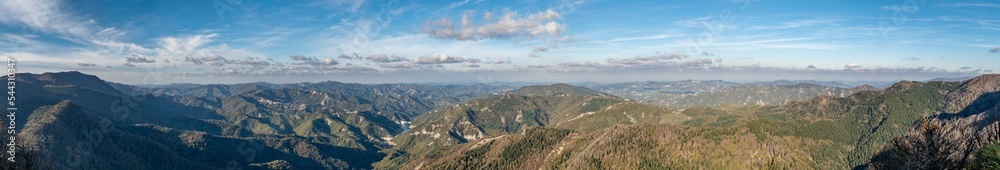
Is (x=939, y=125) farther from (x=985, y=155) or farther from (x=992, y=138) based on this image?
(x=992, y=138)

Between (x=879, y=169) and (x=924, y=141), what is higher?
(x=924, y=141)

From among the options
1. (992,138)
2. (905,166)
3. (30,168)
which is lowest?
(30,168)

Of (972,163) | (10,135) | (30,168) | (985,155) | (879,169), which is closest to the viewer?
(985,155)

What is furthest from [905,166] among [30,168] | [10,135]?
[10,135]

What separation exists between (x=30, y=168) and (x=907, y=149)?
264 feet

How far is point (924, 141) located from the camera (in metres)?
29.9

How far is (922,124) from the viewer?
96.8 ft

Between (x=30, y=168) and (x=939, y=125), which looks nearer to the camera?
(x=939, y=125)

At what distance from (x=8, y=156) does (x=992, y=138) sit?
90922 millimetres

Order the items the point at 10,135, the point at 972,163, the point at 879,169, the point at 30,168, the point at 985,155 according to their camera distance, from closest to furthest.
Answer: the point at 985,155 → the point at 972,163 → the point at 879,169 → the point at 30,168 → the point at 10,135

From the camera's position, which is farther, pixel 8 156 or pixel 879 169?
pixel 8 156

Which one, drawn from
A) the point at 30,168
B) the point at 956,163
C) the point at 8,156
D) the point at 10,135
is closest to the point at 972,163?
the point at 956,163

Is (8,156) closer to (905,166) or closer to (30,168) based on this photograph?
(30,168)

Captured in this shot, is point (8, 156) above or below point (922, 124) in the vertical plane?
below
